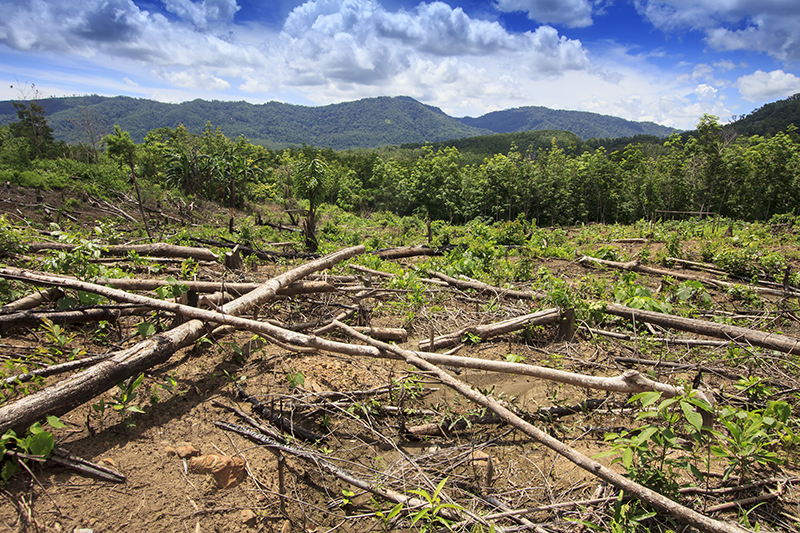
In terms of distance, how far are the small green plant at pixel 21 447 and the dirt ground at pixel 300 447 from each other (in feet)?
0.28

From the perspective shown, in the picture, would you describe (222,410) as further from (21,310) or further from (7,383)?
(21,310)

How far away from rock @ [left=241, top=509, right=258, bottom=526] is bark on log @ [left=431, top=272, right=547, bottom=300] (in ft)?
14.8

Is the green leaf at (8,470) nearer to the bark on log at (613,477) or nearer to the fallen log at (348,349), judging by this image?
the fallen log at (348,349)

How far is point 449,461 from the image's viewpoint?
2.83m

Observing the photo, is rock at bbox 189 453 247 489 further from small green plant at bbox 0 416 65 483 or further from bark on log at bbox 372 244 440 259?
bark on log at bbox 372 244 440 259

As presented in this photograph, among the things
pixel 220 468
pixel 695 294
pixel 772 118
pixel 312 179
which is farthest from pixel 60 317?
pixel 772 118

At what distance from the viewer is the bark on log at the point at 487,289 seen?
19.2 ft

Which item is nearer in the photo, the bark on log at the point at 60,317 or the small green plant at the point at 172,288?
the bark on log at the point at 60,317

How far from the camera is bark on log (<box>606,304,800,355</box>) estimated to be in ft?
13.0

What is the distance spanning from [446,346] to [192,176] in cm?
2728

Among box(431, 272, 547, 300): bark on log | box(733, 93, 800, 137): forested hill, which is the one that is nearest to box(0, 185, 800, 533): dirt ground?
box(431, 272, 547, 300): bark on log

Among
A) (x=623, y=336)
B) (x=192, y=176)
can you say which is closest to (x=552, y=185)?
(x=623, y=336)

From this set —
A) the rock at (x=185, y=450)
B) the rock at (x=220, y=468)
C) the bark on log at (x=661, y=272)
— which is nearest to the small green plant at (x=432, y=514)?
the rock at (x=220, y=468)

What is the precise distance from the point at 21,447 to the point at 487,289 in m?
5.62
